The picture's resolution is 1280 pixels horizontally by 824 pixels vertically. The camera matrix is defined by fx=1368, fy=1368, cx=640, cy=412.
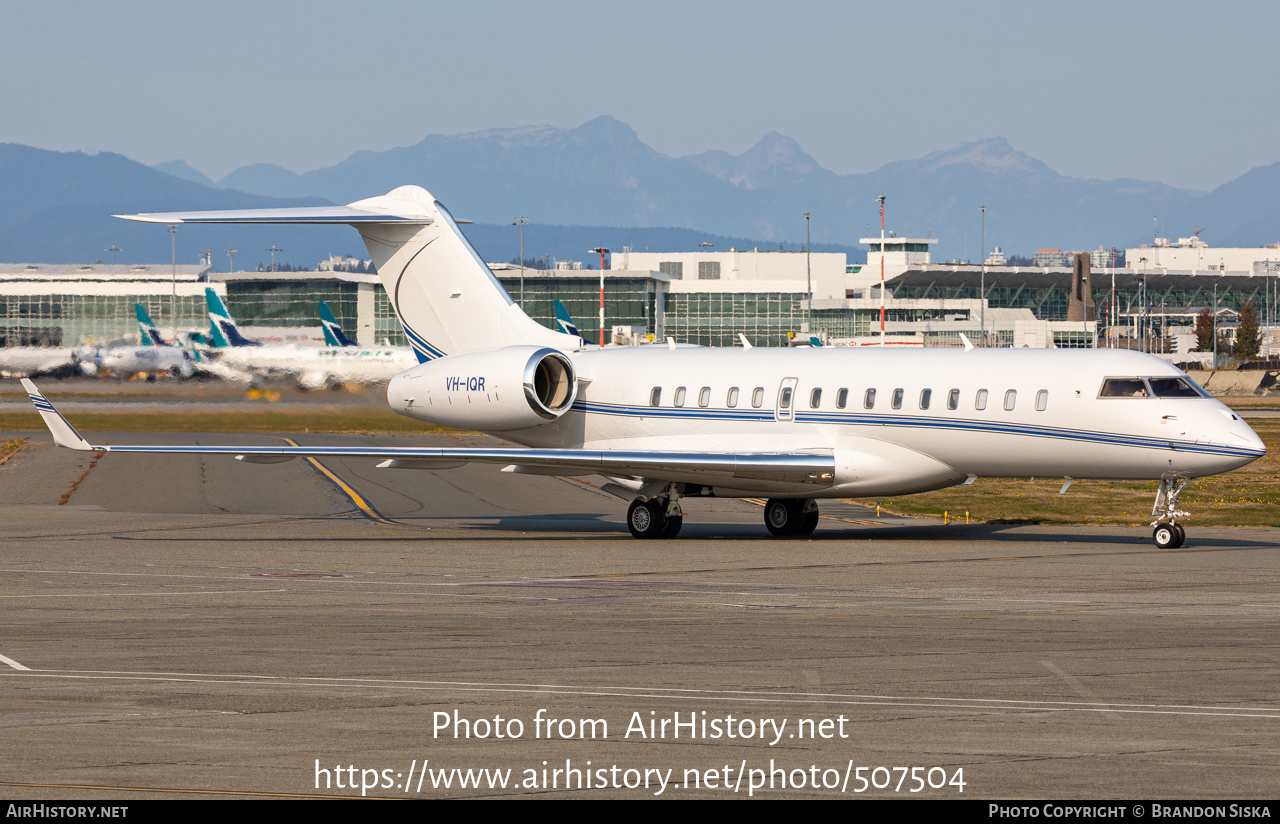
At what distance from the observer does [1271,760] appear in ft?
31.2

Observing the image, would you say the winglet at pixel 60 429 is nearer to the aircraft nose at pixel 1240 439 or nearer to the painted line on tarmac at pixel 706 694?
the painted line on tarmac at pixel 706 694

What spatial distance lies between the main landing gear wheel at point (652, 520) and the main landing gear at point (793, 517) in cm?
188

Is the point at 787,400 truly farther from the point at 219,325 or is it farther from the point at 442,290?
the point at 219,325

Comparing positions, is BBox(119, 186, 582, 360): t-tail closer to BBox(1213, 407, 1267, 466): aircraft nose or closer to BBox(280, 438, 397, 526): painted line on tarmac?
BBox(280, 438, 397, 526): painted line on tarmac

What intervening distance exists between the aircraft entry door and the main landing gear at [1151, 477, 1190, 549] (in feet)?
21.7

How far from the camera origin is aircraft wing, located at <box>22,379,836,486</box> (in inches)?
965

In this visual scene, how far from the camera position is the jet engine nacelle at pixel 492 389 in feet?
88.0

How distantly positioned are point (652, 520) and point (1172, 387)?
969cm

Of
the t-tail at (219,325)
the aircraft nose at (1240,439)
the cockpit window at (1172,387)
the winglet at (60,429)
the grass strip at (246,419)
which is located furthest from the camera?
the t-tail at (219,325)

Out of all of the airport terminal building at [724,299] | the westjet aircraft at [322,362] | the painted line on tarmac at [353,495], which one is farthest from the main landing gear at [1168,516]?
the airport terminal building at [724,299]

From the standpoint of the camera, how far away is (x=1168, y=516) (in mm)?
23359

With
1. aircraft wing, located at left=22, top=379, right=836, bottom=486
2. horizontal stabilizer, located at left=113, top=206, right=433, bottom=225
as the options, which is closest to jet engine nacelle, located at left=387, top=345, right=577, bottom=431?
aircraft wing, located at left=22, top=379, right=836, bottom=486
